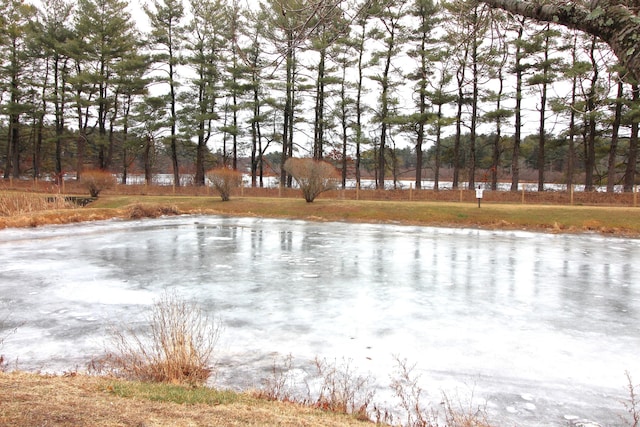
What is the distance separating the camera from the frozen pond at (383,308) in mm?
4625

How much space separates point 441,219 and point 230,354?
1836cm

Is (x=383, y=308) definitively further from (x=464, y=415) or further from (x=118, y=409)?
(x=118, y=409)

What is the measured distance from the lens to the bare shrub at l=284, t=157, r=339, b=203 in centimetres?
2653

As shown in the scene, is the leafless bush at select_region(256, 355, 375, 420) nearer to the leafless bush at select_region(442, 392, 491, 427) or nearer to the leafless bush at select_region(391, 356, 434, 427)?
the leafless bush at select_region(391, 356, 434, 427)

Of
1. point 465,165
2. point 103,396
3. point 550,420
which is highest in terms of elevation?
point 465,165

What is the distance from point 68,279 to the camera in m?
8.81

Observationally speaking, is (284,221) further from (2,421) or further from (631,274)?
(2,421)

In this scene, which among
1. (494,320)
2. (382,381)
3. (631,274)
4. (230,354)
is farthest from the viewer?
(631,274)

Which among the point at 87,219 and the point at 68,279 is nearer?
the point at 68,279

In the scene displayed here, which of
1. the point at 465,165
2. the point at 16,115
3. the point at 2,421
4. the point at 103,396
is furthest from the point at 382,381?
the point at 465,165

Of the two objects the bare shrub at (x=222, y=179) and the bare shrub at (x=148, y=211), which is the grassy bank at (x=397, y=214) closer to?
the bare shrub at (x=148, y=211)

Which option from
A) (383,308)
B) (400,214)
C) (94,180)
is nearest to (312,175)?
(400,214)

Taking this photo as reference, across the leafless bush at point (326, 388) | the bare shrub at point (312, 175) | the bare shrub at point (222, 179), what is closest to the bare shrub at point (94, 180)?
the bare shrub at point (222, 179)

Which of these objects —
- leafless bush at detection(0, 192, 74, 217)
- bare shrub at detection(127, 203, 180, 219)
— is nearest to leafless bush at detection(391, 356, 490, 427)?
bare shrub at detection(127, 203, 180, 219)
